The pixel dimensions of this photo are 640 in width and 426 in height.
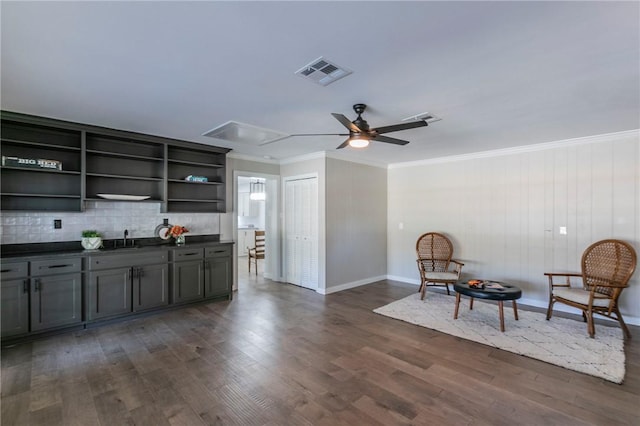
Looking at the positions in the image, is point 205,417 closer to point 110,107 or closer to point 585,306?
point 110,107

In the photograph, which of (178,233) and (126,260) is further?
(178,233)

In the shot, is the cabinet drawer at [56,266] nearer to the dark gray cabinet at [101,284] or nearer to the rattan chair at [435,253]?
the dark gray cabinet at [101,284]

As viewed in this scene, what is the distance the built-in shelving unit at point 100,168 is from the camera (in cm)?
363

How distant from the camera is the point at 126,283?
393 centimetres

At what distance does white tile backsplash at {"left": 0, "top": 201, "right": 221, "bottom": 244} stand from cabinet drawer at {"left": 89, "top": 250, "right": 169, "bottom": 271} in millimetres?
636

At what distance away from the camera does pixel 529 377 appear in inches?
106

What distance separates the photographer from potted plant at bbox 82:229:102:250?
3916mm

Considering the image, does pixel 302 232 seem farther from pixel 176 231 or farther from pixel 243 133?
pixel 243 133

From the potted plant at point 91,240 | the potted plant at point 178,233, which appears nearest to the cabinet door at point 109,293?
the potted plant at point 91,240

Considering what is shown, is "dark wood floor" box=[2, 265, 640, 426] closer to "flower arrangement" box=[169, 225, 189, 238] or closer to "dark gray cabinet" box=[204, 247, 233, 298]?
"dark gray cabinet" box=[204, 247, 233, 298]

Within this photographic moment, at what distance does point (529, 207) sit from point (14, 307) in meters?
6.74

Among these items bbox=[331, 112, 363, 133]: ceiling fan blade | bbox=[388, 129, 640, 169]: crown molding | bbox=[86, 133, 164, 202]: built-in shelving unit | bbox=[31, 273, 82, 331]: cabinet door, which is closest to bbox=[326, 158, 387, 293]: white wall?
bbox=[388, 129, 640, 169]: crown molding

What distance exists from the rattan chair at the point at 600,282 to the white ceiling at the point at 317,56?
5.14 feet

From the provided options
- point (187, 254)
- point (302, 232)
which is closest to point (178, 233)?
point (187, 254)
